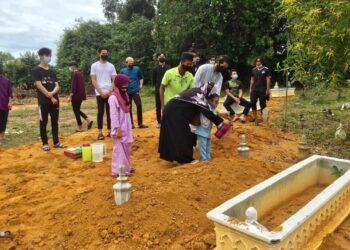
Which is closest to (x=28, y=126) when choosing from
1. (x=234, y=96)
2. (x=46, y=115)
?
(x=46, y=115)

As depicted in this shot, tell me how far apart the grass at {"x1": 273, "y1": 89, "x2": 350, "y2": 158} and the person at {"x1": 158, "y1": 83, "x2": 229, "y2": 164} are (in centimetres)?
266

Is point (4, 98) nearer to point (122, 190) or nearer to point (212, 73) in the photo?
point (212, 73)

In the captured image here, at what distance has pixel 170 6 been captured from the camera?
1767cm

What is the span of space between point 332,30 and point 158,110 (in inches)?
151

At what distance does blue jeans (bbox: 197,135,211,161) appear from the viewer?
5109mm

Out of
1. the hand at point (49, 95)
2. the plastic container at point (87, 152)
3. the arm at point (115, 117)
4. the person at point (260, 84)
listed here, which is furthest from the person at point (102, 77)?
the person at point (260, 84)

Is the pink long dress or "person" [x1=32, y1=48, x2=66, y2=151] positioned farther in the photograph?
"person" [x1=32, y1=48, x2=66, y2=151]

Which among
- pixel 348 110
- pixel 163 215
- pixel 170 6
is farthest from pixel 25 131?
pixel 170 6

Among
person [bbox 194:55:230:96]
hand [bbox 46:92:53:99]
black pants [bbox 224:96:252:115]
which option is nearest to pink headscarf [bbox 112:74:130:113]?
person [bbox 194:55:230:96]

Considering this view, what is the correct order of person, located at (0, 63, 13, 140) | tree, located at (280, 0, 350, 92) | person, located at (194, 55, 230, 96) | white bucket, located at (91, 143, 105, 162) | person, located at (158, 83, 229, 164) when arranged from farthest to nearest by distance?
person, located at (0, 63, 13, 140) → person, located at (194, 55, 230, 96) → white bucket, located at (91, 143, 105, 162) → tree, located at (280, 0, 350, 92) → person, located at (158, 83, 229, 164)

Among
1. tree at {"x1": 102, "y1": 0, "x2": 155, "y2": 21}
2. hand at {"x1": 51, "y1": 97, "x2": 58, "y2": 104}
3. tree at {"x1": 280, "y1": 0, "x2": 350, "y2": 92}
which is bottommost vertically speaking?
hand at {"x1": 51, "y1": 97, "x2": 58, "y2": 104}

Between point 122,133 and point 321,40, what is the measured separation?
3.65 meters

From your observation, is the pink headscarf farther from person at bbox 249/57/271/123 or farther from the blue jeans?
person at bbox 249/57/271/123

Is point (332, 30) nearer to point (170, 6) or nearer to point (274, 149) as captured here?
point (274, 149)
